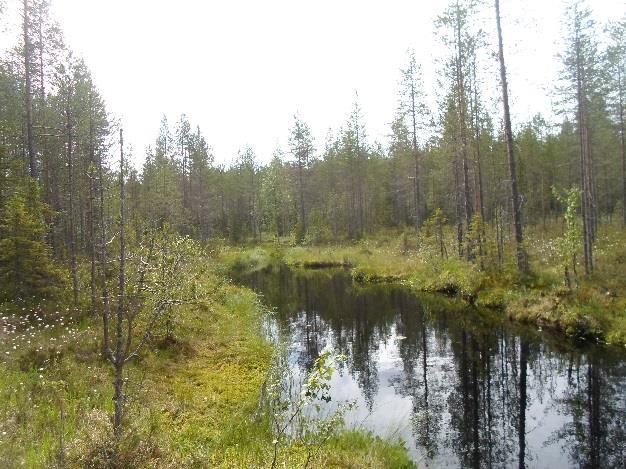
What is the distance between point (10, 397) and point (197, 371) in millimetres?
4170

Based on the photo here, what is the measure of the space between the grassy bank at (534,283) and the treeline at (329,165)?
171cm

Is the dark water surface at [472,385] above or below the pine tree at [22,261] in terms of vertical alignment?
below

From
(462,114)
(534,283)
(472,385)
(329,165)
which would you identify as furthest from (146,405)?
(329,165)

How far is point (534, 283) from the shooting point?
17.9 meters

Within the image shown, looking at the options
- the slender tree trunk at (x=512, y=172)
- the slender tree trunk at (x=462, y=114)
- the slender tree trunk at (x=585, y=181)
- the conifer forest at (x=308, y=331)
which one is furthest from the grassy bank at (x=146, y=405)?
the slender tree trunk at (x=462, y=114)

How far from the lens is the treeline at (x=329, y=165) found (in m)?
18.1

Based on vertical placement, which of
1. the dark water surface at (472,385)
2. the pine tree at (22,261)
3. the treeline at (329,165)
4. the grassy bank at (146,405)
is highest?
the treeline at (329,165)

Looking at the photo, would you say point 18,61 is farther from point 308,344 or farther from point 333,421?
point 333,421

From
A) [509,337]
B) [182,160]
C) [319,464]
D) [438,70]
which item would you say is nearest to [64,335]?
[319,464]

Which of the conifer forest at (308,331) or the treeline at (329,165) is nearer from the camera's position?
the conifer forest at (308,331)

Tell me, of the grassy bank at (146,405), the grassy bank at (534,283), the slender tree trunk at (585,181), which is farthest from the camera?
the slender tree trunk at (585,181)

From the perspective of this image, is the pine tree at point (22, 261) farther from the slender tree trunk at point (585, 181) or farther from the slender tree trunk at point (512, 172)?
the slender tree trunk at point (585, 181)

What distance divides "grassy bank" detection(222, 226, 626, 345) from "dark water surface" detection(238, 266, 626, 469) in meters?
0.93

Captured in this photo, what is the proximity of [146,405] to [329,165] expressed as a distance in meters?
56.1
